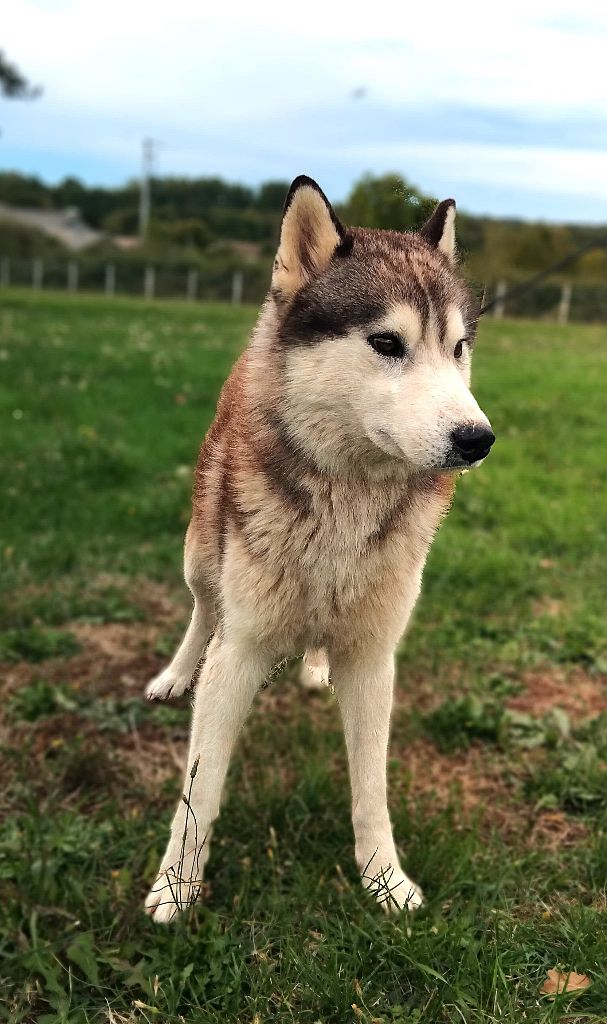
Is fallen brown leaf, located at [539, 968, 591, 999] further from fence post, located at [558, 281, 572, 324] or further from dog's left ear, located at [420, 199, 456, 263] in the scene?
fence post, located at [558, 281, 572, 324]

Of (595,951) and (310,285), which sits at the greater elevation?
(310,285)

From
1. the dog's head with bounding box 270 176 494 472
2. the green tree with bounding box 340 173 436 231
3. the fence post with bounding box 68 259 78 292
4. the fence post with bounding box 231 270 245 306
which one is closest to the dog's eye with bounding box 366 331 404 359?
the dog's head with bounding box 270 176 494 472

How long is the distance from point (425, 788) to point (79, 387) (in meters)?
7.32

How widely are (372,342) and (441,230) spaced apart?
49 centimetres

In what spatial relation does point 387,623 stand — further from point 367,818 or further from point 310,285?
point 310,285

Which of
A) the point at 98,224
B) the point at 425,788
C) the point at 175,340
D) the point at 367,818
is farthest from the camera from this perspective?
the point at 98,224

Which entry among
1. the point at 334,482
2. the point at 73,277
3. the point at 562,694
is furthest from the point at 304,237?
the point at 73,277

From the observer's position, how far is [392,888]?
2.67 meters

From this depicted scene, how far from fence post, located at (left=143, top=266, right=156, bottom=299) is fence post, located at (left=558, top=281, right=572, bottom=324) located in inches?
699

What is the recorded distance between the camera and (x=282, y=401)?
2.30 m

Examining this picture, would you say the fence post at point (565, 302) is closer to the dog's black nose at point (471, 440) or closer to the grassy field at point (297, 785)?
the grassy field at point (297, 785)

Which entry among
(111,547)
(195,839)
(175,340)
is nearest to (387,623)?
(195,839)

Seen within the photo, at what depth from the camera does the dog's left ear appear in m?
2.37

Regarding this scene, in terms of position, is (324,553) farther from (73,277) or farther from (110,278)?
(73,277)
